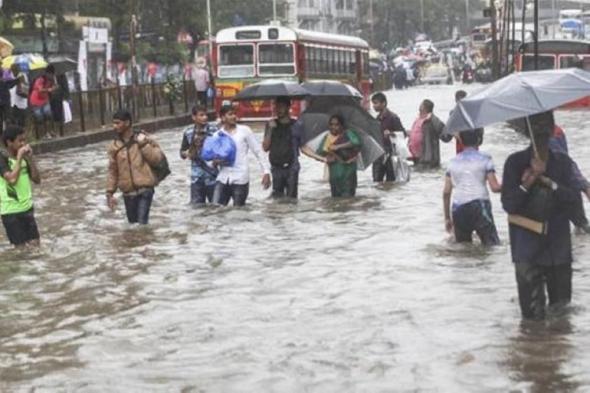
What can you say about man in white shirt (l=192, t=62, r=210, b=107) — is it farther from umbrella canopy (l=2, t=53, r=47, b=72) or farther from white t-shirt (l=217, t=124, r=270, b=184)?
white t-shirt (l=217, t=124, r=270, b=184)

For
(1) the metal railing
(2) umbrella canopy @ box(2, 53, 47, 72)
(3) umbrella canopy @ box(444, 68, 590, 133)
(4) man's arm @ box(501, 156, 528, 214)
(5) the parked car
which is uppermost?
(3) umbrella canopy @ box(444, 68, 590, 133)

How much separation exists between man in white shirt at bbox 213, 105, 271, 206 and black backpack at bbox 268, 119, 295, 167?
47cm

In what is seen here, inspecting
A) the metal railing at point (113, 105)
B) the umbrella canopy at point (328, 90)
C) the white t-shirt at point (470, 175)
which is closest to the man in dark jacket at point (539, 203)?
the white t-shirt at point (470, 175)

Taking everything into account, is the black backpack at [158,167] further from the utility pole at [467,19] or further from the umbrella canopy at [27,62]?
the utility pole at [467,19]

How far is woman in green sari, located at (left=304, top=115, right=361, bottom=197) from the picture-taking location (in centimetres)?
1689

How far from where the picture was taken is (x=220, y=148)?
1557 cm

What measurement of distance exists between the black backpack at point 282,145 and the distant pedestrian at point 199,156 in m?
0.80

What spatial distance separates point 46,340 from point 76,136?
20.8 meters

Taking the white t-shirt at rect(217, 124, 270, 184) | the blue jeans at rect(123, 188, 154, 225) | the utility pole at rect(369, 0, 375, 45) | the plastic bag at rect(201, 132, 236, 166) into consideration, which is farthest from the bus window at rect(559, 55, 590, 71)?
the utility pole at rect(369, 0, 375, 45)

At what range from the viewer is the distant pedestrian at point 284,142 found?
1656 centimetres

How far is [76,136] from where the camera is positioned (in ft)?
97.2

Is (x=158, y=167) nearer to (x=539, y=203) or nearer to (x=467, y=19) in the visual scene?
(x=539, y=203)

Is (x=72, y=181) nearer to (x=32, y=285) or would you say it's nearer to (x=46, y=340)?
(x=32, y=285)

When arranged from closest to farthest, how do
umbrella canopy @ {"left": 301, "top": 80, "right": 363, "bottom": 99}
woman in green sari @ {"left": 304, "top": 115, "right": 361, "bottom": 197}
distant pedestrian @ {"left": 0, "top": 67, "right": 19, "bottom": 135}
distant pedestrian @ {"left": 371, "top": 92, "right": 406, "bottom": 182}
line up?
woman in green sari @ {"left": 304, "top": 115, "right": 361, "bottom": 197} < umbrella canopy @ {"left": 301, "top": 80, "right": 363, "bottom": 99} < distant pedestrian @ {"left": 371, "top": 92, "right": 406, "bottom": 182} < distant pedestrian @ {"left": 0, "top": 67, "right": 19, "bottom": 135}
